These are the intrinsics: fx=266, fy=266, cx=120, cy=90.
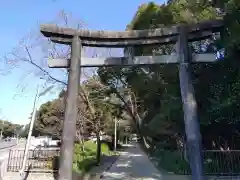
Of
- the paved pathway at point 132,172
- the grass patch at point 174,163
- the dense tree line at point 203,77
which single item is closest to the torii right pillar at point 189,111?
the dense tree line at point 203,77

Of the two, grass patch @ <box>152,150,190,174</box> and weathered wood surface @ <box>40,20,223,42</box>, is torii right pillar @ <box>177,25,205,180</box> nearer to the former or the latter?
weathered wood surface @ <box>40,20,223,42</box>

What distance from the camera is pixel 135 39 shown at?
318 inches

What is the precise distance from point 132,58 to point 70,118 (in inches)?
99.0

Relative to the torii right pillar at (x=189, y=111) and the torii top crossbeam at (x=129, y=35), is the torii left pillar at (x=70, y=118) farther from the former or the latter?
the torii right pillar at (x=189, y=111)

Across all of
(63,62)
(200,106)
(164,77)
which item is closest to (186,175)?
(200,106)

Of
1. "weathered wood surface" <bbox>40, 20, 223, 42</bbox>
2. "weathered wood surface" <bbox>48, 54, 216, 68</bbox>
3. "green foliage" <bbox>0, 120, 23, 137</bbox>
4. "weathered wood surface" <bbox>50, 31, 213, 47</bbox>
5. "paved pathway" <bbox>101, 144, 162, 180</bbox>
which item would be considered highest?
"green foliage" <bbox>0, 120, 23, 137</bbox>

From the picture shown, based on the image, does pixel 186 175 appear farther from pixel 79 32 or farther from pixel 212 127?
pixel 79 32

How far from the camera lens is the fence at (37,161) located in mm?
13281

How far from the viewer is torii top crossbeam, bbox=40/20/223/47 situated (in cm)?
767

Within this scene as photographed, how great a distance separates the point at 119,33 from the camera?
7.96 m

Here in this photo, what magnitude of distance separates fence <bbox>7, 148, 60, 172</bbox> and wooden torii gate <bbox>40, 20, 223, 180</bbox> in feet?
24.0

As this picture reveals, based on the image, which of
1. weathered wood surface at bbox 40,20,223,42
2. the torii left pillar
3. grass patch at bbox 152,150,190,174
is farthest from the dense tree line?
the torii left pillar

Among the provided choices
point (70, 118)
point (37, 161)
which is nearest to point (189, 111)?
point (70, 118)

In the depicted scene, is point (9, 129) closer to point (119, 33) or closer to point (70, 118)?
point (70, 118)
